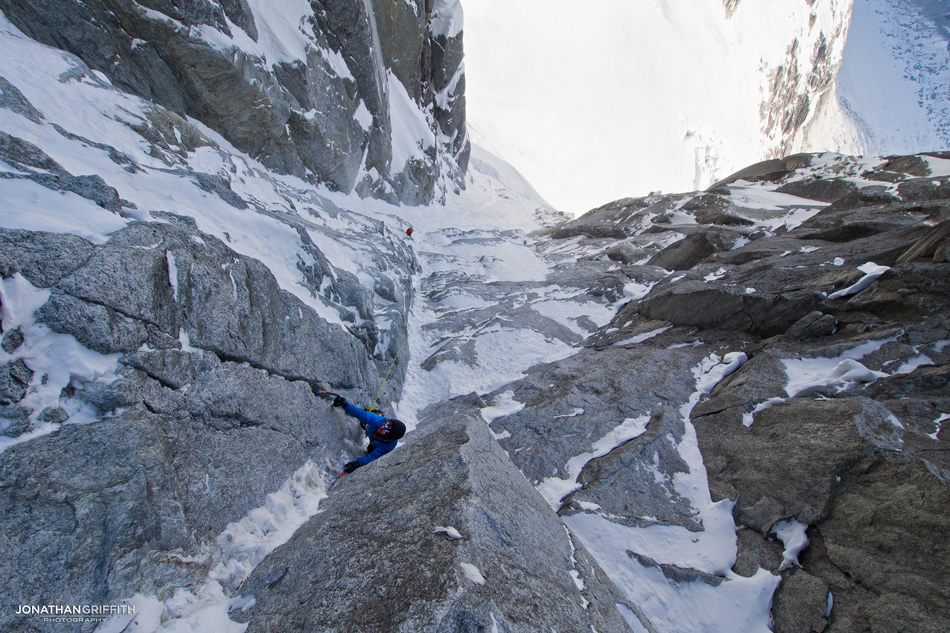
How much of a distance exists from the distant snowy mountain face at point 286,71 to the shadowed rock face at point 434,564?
15348mm

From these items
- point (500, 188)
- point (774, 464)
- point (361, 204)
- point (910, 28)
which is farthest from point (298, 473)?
point (910, 28)

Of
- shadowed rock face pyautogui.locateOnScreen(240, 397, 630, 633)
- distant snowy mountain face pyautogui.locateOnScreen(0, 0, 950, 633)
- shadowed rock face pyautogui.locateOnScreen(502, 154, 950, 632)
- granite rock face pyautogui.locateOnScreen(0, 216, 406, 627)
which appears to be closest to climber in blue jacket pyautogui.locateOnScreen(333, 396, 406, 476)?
distant snowy mountain face pyautogui.locateOnScreen(0, 0, 950, 633)

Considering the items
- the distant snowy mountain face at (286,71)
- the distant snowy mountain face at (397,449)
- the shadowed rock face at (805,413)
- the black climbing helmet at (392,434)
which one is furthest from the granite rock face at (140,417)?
the distant snowy mountain face at (286,71)

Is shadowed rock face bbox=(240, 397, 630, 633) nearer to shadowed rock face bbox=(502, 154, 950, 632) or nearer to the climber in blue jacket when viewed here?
the climber in blue jacket

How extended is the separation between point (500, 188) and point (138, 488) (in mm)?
52982

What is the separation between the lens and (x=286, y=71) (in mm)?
18547

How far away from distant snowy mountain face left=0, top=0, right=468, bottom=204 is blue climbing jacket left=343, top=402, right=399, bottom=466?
13.4 meters

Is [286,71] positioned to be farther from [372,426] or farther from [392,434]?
[392,434]

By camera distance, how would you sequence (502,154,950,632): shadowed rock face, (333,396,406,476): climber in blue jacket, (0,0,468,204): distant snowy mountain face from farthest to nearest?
(0,0,468,204): distant snowy mountain face, (333,396,406,476): climber in blue jacket, (502,154,950,632): shadowed rock face

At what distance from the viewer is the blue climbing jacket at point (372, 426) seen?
671 centimetres

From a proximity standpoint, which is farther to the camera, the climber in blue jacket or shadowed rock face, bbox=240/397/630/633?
the climber in blue jacket

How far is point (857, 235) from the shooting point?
14.1 m

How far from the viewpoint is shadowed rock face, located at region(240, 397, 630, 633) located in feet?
10.3

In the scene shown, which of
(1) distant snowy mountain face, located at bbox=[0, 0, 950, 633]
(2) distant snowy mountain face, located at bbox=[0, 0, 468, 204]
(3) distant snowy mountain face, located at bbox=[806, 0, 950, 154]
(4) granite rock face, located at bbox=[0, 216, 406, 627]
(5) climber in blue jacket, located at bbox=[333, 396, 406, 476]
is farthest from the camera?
(3) distant snowy mountain face, located at bbox=[806, 0, 950, 154]
